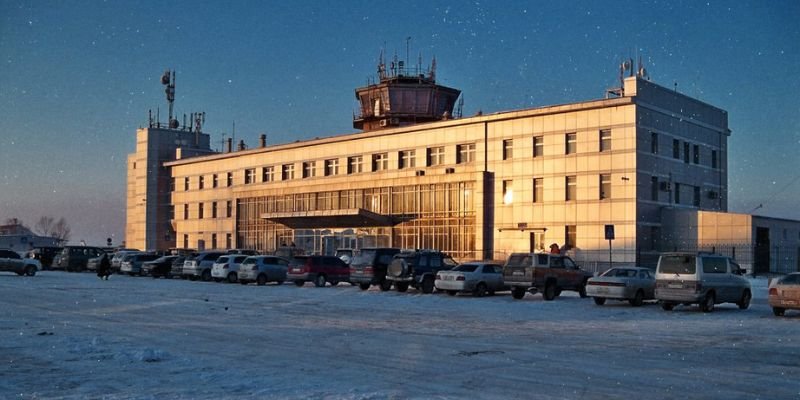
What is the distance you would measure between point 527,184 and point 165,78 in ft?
186

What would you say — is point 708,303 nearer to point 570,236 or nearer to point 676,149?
point 570,236

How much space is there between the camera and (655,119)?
2098 inches

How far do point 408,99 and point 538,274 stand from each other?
42625 millimetres

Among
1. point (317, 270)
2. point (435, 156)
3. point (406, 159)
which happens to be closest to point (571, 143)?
point (435, 156)

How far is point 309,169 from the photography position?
74062 millimetres

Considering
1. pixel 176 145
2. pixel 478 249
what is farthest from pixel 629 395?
pixel 176 145

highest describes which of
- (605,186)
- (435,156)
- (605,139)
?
(605,139)

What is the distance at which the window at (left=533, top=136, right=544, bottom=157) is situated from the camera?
56.3 metres

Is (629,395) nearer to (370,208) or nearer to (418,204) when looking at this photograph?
(418,204)

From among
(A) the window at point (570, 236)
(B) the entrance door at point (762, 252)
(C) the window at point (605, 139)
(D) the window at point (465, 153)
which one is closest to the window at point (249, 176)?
(D) the window at point (465, 153)

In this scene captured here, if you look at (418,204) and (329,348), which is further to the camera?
(418,204)

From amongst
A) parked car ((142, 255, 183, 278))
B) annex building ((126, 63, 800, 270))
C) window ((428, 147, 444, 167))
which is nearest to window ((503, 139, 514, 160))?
annex building ((126, 63, 800, 270))

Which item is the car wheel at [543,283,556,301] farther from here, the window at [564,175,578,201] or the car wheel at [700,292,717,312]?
the window at [564,175,578,201]

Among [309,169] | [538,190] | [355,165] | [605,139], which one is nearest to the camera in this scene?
[605,139]
